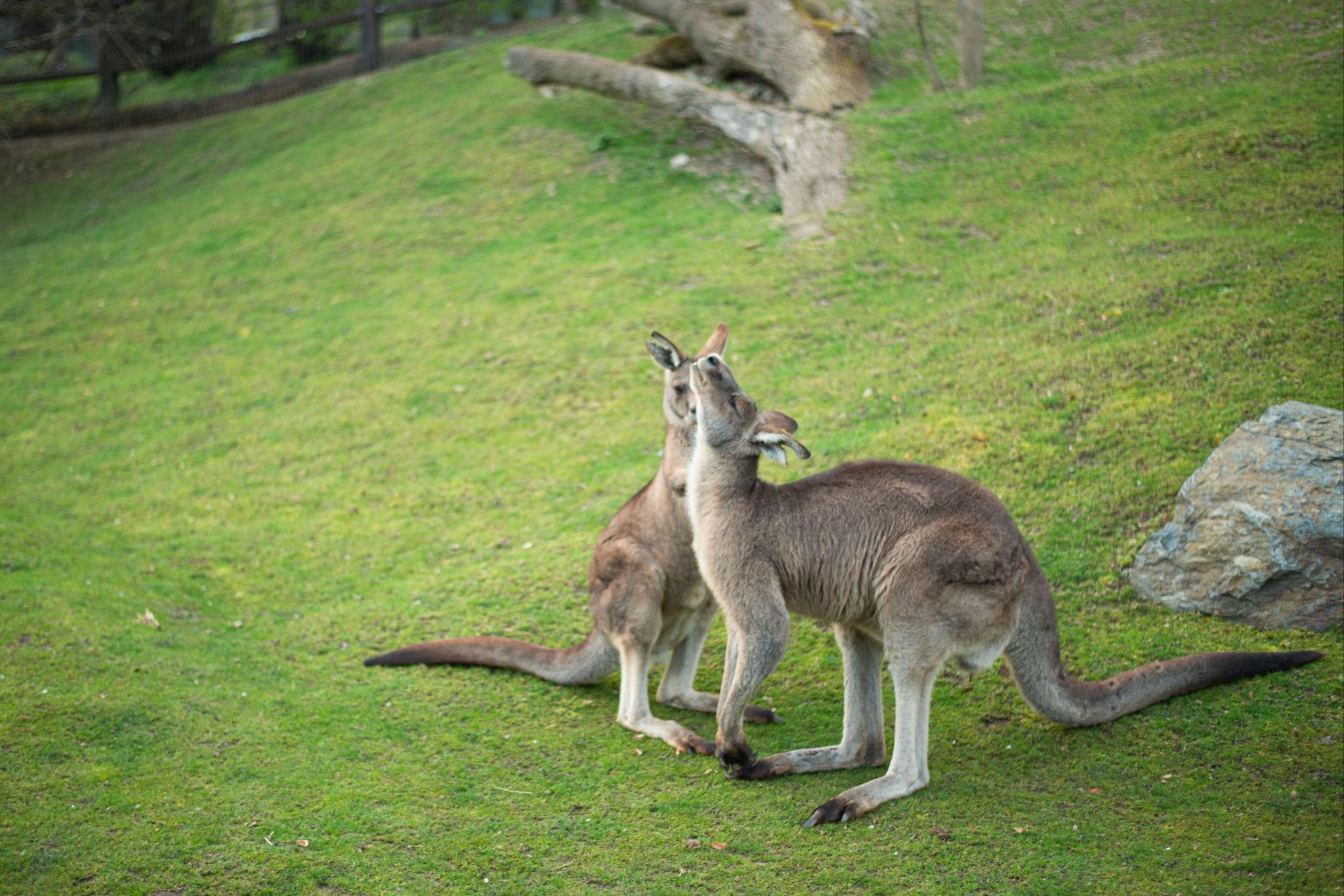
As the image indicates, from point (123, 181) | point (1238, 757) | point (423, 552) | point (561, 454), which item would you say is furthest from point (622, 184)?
point (1238, 757)

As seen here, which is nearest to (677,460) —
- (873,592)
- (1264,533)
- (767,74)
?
(873,592)

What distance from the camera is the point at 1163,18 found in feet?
40.4

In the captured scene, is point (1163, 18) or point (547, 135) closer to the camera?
point (1163, 18)

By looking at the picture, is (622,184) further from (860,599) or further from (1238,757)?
(1238,757)

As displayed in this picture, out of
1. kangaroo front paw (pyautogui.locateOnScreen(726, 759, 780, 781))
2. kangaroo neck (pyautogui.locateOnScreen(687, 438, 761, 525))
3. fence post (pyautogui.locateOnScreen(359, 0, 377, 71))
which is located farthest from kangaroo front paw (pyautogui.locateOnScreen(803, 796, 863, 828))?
fence post (pyautogui.locateOnScreen(359, 0, 377, 71))

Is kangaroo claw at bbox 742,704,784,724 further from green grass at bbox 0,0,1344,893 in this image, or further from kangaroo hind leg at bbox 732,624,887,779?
kangaroo hind leg at bbox 732,624,887,779

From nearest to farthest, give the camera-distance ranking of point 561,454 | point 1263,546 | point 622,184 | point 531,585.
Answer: point 1263,546 < point 531,585 < point 561,454 < point 622,184

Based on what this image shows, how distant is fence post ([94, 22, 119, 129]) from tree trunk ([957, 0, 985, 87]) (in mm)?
13271

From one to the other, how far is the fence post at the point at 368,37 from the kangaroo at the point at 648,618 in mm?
13369

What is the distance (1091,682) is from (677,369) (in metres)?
2.63

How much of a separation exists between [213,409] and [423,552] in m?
3.78

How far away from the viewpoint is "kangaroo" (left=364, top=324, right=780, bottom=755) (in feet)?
17.7

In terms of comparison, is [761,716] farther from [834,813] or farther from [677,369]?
[677,369]

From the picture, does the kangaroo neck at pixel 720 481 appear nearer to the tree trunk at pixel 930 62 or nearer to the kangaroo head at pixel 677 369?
the kangaroo head at pixel 677 369
